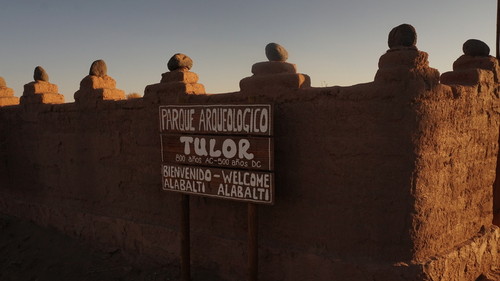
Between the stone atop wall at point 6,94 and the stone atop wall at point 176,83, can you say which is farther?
the stone atop wall at point 6,94

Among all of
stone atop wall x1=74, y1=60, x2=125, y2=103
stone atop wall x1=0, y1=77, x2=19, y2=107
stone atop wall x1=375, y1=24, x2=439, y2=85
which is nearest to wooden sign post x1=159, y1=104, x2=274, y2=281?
stone atop wall x1=375, y1=24, x2=439, y2=85

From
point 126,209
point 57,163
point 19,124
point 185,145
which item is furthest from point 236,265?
point 19,124

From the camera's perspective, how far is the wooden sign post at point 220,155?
3.95 m

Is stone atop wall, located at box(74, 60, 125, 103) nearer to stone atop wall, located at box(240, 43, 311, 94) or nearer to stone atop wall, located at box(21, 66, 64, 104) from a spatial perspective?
stone atop wall, located at box(21, 66, 64, 104)

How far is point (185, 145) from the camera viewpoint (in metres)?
4.52

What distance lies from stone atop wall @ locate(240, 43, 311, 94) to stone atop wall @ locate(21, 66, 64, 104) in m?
4.30

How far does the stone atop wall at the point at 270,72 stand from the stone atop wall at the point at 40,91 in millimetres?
4298

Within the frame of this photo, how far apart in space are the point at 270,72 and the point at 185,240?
6.97 feet

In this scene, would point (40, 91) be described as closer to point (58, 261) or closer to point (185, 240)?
point (58, 261)

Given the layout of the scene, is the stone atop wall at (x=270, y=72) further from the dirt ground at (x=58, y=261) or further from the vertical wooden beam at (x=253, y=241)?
the dirt ground at (x=58, y=261)

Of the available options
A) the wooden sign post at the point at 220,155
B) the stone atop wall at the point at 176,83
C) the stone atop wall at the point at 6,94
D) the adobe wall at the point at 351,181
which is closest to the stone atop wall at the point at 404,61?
the adobe wall at the point at 351,181

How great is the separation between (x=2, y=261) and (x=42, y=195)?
1219mm

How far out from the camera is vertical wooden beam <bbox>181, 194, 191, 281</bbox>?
184 inches

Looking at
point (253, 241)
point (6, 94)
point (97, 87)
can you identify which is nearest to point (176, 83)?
point (97, 87)
